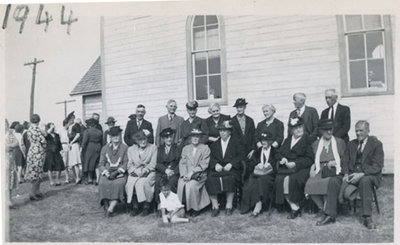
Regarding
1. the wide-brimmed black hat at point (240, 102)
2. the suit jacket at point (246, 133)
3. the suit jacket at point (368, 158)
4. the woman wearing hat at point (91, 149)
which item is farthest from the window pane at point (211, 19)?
the suit jacket at point (368, 158)

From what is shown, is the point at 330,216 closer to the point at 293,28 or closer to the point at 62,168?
the point at 293,28

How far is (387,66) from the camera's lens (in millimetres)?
4715

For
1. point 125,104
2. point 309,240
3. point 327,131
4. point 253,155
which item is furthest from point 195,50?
point 309,240

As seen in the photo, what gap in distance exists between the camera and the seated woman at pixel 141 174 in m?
5.05

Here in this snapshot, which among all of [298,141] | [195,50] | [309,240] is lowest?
[309,240]

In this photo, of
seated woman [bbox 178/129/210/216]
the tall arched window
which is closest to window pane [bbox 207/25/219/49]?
the tall arched window

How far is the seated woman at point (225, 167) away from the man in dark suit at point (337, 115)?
1.11 m

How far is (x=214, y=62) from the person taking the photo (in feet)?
17.6

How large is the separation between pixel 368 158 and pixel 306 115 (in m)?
0.84

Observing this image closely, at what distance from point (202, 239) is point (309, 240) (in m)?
1.21

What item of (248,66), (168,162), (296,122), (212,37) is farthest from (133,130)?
(296,122)

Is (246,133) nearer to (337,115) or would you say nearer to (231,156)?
(231,156)

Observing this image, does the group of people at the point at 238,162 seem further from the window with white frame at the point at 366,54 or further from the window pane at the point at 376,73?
the window pane at the point at 376,73

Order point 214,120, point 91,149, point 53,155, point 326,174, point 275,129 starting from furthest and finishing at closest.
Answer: point 91,149 < point 53,155 < point 214,120 < point 275,129 < point 326,174
